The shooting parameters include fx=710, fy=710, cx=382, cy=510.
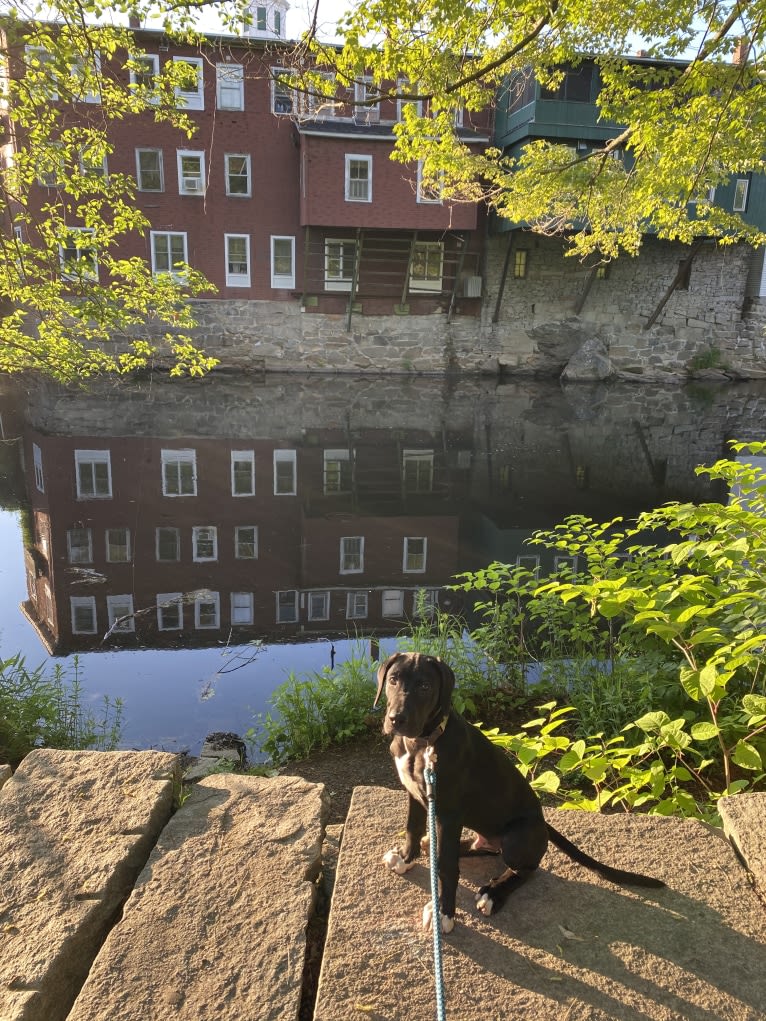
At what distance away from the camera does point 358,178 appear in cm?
2356

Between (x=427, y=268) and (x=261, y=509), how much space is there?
18.1 metres

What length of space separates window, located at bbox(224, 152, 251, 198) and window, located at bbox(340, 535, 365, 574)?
18624 millimetres

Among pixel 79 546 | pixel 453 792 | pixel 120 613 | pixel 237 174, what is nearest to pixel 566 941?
pixel 453 792

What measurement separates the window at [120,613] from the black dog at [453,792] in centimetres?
556

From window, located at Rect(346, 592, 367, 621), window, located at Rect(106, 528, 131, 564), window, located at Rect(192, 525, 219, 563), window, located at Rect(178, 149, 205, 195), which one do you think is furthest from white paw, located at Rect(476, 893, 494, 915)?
window, located at Rect(178, 149, 205, 195)

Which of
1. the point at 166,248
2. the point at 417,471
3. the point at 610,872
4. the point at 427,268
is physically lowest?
the point at 417,471

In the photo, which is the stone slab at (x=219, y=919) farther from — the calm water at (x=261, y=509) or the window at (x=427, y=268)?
the window at (x=427, y=268)

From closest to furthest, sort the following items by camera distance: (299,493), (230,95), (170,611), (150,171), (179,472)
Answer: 1. (170,611)
2. (299,493)
3. (179,472)
4. (230,95)
5. (150,171)

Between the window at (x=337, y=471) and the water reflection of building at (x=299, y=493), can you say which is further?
the window at (x=337, y=471)

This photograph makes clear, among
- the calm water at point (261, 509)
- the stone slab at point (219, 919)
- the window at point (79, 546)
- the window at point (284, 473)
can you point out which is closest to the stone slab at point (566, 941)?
the stone slab at point (219, 919)

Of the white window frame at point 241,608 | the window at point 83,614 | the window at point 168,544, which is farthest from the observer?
the window at point 168,544

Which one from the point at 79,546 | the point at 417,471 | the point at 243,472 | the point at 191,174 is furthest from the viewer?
the point at 191,174

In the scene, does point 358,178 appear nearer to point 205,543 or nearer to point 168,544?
point 205,543

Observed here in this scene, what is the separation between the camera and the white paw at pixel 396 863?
2.11 metres
